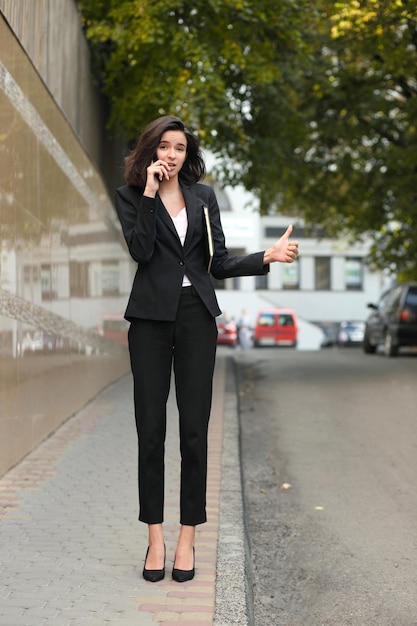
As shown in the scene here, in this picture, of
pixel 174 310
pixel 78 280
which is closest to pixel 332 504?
pixel 174 310

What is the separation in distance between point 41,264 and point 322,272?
5681cm

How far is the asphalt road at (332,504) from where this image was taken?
4969 mm

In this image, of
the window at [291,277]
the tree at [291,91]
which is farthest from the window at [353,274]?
the tree at [291,91]

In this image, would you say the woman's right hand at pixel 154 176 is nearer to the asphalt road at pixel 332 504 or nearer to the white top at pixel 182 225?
the white top at pixel 182 225

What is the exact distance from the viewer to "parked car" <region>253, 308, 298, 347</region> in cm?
4475

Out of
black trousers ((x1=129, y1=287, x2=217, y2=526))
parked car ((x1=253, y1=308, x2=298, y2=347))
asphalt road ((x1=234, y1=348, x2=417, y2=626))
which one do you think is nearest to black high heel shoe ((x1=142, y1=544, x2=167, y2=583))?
black trousers ((x1=129, y1=287, x2=217, y2=526))

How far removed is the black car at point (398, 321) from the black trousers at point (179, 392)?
67.6 feet

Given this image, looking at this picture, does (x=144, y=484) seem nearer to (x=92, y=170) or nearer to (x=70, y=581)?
(x=70, y=581)

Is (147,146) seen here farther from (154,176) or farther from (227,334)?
(227,334)

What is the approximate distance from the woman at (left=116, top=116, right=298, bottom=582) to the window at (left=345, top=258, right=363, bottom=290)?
60500mm

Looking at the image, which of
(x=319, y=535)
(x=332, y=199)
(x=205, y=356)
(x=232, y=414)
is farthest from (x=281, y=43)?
(x=205, y=356)

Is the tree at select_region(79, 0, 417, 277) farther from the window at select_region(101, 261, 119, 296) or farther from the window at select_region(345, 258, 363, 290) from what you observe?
the window at select_region(345, 258, 363, 290)

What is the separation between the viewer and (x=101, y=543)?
5.37 meters

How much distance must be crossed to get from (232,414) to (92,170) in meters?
3.36
